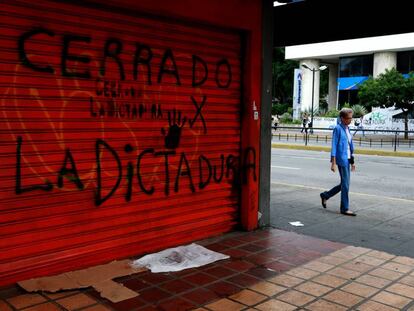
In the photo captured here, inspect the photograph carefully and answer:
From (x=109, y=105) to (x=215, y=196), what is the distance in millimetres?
1955

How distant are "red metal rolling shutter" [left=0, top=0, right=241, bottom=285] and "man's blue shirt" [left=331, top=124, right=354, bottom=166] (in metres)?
2.20

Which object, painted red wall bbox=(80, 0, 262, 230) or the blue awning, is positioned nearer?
painted red wall bbox=(80, 0, 262, 230)

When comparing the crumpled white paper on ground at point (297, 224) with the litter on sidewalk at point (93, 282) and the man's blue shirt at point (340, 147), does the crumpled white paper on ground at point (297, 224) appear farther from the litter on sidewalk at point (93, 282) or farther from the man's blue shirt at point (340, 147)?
the litter on sidewalk at point (93, 282)

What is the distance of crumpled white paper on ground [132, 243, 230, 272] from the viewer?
4707 mm

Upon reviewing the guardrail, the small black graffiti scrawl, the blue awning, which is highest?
the blue awning

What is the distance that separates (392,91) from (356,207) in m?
24.4

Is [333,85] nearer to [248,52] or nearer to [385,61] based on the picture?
[385,61]

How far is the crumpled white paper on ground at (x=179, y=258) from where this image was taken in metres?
4.71

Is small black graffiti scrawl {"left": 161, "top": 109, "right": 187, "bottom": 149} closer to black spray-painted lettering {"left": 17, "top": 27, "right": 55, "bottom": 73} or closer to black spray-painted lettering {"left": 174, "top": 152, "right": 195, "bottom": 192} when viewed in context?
black spray-painted lettering {"left": 174, "top": 152, "right": 195, "bottom": 192}

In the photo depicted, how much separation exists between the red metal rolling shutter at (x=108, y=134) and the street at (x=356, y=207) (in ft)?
5.24

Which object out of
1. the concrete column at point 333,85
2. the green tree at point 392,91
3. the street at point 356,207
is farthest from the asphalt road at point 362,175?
the concrete column at point 333,85

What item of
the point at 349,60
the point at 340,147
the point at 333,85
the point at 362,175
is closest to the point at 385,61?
the point at 349,60

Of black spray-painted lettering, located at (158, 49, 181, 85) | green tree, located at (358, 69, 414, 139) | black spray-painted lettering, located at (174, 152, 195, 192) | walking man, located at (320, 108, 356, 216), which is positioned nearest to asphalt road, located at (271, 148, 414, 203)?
walking man, located at (320, 108, 356, 216)

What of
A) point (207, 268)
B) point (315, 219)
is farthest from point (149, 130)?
point (315, 219)
